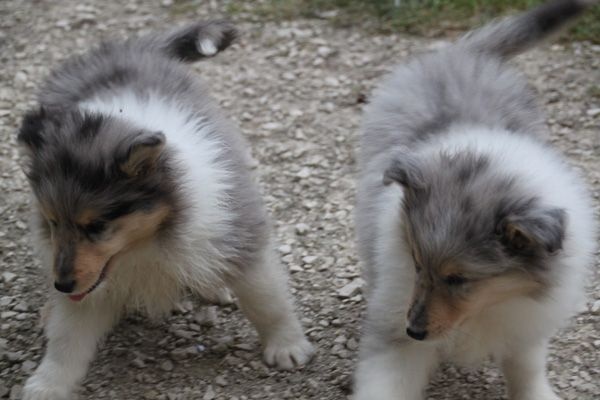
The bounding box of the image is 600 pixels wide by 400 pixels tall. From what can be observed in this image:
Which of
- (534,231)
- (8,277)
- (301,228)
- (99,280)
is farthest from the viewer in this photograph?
(301,228)

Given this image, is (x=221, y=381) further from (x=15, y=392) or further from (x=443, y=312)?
(x=443, y=312)

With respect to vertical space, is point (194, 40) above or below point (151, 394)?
above

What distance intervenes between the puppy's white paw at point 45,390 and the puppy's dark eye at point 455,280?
62.4 inches

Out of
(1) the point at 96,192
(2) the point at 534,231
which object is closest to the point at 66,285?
(1) the point at 96,192

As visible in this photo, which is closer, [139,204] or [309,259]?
[139,204]

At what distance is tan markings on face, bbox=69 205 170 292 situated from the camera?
3.39 m

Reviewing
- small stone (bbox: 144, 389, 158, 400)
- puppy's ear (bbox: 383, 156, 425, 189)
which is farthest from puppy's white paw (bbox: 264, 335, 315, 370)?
puppy's ear (bbox: 383, 156, 425, 189)

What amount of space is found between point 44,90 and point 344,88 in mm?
2113

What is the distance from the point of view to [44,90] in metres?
4.29

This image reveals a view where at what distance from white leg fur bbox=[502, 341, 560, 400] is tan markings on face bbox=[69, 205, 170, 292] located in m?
1.40

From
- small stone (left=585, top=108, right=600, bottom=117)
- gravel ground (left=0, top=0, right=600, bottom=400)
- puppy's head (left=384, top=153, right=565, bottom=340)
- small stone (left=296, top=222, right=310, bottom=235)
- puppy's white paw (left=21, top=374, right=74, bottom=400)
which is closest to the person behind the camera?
puppy's head (left=384, top=153, right=565, bottom=340)

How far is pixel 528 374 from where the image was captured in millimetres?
3629

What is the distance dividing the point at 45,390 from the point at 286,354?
96 centimetres

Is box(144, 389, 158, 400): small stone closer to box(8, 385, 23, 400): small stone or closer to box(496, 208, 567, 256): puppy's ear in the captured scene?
box(8, 385, 23, 400): small stone
